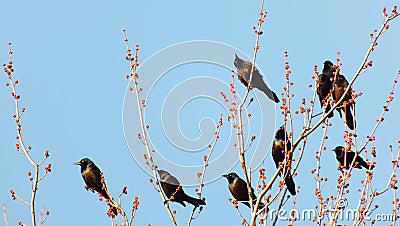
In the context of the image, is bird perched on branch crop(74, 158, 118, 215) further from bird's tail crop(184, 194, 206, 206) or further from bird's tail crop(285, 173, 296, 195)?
bird's tail crop(285, 173, 296, 195)

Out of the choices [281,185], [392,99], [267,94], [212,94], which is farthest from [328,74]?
[281,185]

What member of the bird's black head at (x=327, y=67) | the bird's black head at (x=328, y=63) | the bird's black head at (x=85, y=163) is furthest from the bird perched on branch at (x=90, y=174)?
the bird's black head at (x=328, y=63)

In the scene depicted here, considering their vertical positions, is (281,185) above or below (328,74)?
below

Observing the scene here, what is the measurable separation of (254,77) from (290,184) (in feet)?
6.31

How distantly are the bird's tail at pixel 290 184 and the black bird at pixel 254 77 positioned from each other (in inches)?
61.5

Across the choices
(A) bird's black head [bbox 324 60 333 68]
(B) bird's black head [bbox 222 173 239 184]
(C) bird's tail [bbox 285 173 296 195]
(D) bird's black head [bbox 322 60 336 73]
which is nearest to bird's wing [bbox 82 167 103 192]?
(B) bird's black head [bbox 222 173 239 184]

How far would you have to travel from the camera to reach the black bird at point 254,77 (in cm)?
733

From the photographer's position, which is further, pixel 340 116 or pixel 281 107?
pixel 340 116

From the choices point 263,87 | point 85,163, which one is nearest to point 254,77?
point 263,87

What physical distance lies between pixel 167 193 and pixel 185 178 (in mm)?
500

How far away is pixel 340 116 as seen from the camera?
6777 mm

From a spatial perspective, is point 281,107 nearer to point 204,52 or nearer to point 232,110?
point 232,110

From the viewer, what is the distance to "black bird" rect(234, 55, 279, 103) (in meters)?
7.33

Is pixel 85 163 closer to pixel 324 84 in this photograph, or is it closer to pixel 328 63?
pixel 324 84
